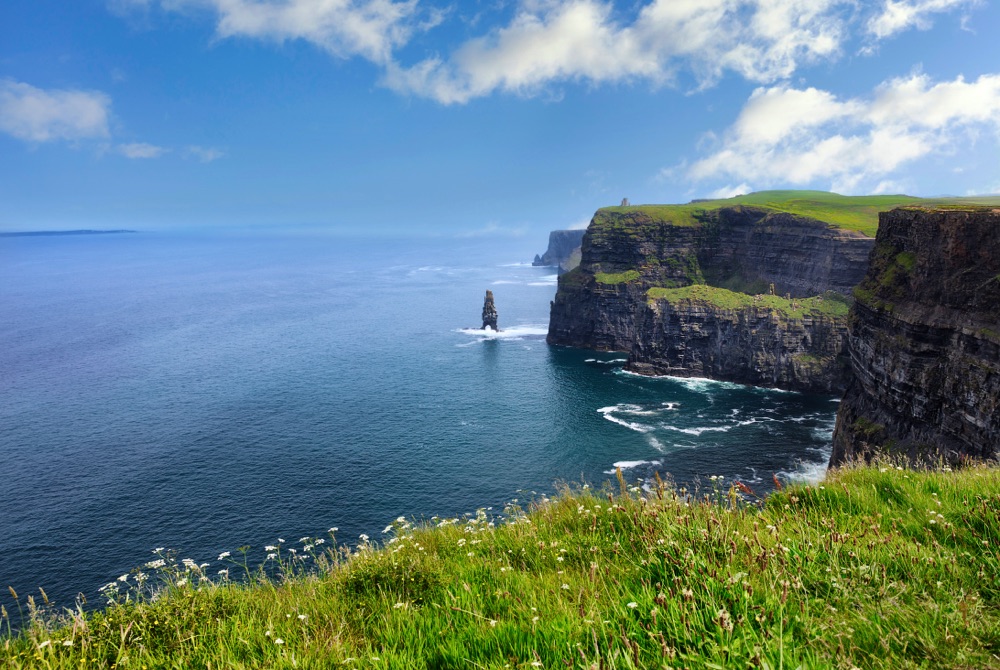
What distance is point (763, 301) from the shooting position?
3829 inches

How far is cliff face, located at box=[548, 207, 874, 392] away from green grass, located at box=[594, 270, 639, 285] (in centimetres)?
24

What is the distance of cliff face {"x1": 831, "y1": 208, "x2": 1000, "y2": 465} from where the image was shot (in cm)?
3641

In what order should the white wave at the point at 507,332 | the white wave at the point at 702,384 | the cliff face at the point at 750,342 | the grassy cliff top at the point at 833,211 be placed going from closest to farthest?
1. the cliff face at the point at 750,342
2. the white wave at the point at 702,384
3. the grassy cliff top at the point at 833,211
4. the white wave at the point at 507,332

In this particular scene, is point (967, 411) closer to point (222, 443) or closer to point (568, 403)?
point (568, 403)

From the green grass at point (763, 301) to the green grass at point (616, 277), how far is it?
1794 cm

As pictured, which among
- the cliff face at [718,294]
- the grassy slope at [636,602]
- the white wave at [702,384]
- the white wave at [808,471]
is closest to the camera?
the grassy slope at [636,602]

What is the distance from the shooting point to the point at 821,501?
8633mm

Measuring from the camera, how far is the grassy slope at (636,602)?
4172 millimetres

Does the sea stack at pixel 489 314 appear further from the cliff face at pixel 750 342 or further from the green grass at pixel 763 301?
the green grass at pixel 763 301

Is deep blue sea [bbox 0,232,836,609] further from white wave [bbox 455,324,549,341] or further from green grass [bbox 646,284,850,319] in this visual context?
green grass [bbox 646,284,850,319]

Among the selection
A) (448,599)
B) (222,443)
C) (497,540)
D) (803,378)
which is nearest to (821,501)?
(497,540)

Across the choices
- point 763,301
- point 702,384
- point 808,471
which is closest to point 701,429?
point 808,471

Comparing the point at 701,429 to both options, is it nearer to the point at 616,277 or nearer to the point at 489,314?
the point at 616,277

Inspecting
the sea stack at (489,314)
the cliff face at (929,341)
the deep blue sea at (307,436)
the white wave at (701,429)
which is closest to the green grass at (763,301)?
the deep blue sea at (307,436)
